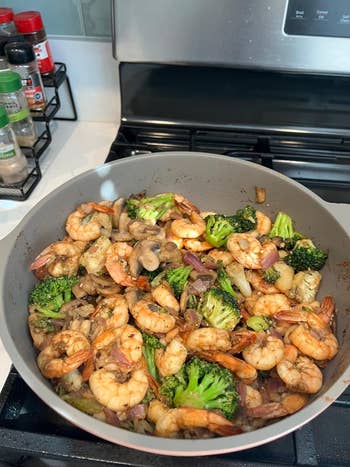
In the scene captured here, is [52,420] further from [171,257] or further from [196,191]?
[196,191]

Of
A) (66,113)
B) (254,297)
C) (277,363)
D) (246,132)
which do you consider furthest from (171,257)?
(66,113)

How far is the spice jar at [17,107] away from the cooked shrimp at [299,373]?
33.6 inches

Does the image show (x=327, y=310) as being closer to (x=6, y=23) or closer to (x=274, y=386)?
(x=274, y=386)

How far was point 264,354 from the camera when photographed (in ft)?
2.38

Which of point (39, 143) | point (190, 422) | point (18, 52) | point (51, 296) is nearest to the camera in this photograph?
point (190, 422)

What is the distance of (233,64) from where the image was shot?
1.01 m

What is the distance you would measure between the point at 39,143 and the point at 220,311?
80cm

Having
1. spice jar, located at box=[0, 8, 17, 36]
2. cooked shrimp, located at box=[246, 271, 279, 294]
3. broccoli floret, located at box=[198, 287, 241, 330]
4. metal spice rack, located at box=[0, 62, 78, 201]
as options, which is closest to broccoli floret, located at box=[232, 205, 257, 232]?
cooked shrimp, located at box=[246, 271, 279, 294]

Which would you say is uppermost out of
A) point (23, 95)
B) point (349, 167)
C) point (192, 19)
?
point (192, 19)

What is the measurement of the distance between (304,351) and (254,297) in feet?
0.56

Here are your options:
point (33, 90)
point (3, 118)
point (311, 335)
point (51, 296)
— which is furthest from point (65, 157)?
point (311, 335)

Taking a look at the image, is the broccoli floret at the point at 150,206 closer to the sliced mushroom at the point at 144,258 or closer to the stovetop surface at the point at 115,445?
the sliced mushroom at the point at 144,258

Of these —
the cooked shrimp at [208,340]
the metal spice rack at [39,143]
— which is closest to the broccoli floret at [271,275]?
the cooked shrimp at [208,340]

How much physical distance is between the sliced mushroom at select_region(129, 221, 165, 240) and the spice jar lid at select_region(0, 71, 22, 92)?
432 mm
